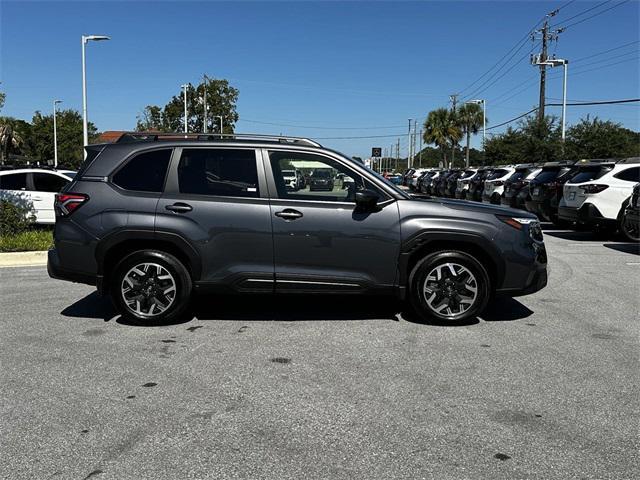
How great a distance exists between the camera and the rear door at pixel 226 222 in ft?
19.4

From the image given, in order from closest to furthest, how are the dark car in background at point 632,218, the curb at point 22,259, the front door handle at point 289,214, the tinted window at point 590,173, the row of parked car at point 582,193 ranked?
1. the front door handle at point 289,214
2. the curb at point 22,259
3. the dark car in background at point 632,218
4. the row of parked car at point 582,193
5. the tinted window at point 590,173

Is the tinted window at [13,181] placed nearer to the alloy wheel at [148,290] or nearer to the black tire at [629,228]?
the alloy wheel at [148,290]

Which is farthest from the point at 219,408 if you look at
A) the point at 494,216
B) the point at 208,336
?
the point at 494,216

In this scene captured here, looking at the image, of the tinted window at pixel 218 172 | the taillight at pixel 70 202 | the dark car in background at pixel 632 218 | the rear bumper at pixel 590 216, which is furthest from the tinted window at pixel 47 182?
the dark car in background at pixel 632 218

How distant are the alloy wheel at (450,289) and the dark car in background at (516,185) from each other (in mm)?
12153

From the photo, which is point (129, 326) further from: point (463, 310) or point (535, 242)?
point (535, 242)

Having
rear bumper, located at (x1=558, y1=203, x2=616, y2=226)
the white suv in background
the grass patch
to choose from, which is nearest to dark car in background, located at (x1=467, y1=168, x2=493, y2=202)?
the white suv in background

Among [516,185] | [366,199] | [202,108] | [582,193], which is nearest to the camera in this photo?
[366,199]

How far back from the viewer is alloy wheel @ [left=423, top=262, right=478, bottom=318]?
6.06 m

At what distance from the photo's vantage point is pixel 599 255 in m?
11.7

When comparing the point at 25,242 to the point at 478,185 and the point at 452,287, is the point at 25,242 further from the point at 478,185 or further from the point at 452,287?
the point at 478,185

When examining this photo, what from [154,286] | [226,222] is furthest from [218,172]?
[154,286]

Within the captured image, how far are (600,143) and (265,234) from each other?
32.7 m

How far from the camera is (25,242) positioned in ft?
36.9
